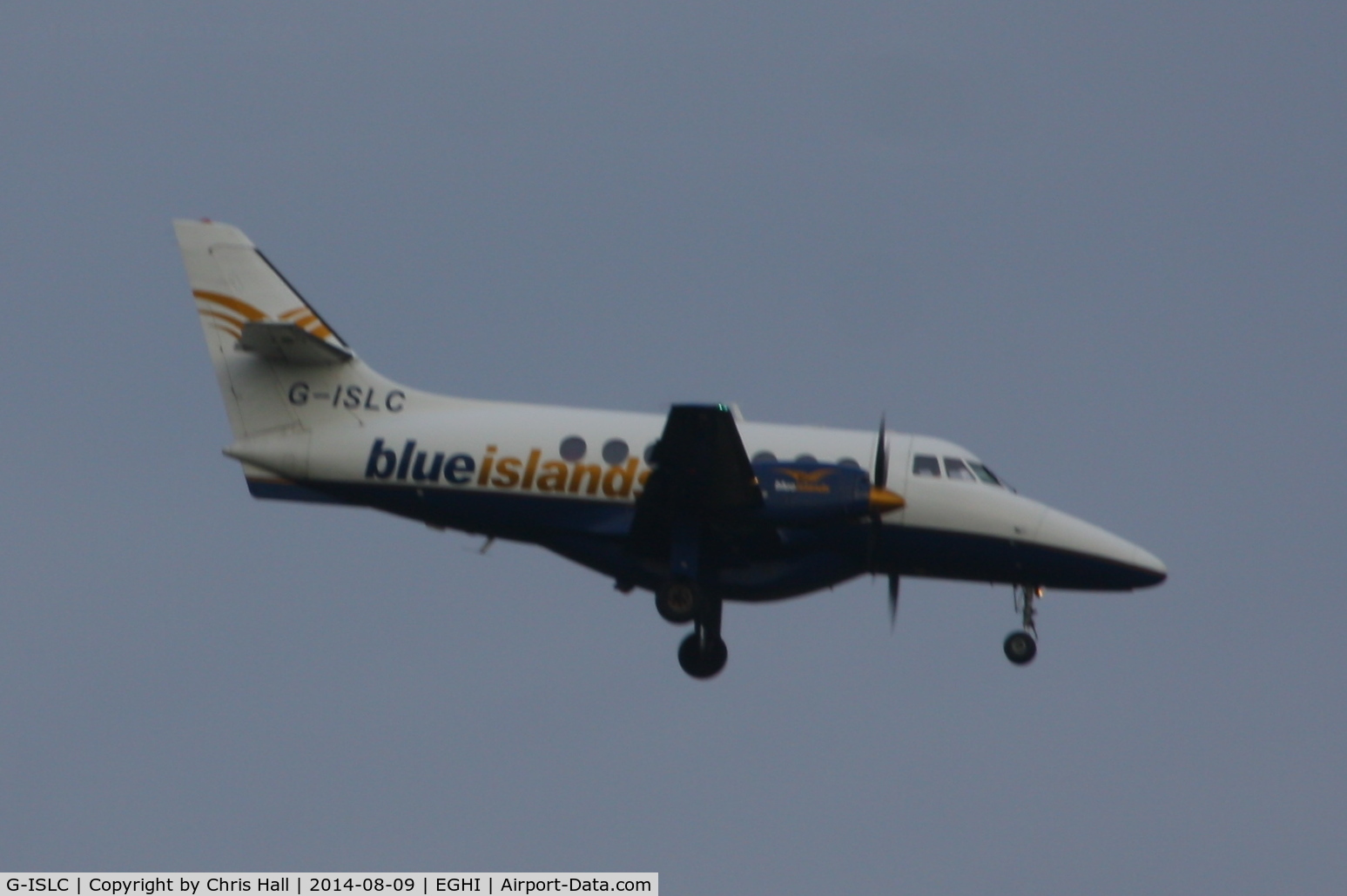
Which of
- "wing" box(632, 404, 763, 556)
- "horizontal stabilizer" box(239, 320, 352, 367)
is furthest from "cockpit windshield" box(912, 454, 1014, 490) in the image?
"horizontal stabilizer" box(239, 320, 352, 367)

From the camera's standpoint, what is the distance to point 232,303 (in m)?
29.4

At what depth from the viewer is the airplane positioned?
89.0 ft

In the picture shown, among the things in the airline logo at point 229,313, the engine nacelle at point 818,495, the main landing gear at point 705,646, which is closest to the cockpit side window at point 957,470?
the engine nacelle at point 818,495

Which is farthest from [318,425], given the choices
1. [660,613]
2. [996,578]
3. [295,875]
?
[996,578]

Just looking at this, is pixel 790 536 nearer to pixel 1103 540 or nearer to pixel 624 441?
pixel 624 441

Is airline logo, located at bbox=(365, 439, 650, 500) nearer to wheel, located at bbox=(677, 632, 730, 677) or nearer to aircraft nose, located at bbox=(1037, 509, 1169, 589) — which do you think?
wheel, located at bbox=(677, 632, 730, 677)

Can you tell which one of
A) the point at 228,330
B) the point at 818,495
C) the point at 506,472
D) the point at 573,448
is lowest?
the point at 818,495

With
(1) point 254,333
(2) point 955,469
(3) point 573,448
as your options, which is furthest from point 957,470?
(1) point 254,333

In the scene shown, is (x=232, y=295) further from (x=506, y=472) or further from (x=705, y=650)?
(x=705, y=650)

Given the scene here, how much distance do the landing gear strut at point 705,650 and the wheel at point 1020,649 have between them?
4844 mm

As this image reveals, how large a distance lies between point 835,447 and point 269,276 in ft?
34.5

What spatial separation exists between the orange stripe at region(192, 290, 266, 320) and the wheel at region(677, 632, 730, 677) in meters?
9.50

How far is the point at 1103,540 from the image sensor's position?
27.9 metres

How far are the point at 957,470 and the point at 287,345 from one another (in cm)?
1148
